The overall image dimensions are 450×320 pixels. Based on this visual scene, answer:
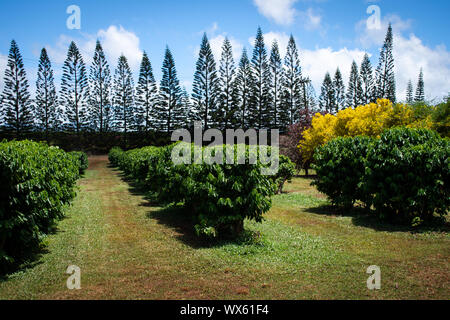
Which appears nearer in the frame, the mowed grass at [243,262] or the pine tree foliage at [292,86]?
the mowed grass at [243,262]

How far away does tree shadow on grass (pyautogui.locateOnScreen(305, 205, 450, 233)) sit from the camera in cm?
705

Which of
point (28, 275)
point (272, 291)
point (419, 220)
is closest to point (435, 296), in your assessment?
point (272, 291)

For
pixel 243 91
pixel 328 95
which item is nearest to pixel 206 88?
pixel 243 91

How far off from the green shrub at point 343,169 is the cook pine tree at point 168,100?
3749 centimetres

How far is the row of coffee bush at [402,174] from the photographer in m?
6.86

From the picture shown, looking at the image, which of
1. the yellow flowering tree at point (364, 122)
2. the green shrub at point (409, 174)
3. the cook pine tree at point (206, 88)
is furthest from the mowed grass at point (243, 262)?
the cook pine tree at point (206, 88)

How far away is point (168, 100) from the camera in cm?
4506

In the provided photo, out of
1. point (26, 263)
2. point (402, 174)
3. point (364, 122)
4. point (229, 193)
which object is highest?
point (364, 122)

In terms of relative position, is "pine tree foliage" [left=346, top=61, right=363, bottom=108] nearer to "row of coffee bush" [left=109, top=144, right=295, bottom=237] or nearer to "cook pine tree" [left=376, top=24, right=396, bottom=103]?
"cook pine tree" [left=376, top=24, right=396, bottom=103]

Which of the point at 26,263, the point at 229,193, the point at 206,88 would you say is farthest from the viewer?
the point at 206,88

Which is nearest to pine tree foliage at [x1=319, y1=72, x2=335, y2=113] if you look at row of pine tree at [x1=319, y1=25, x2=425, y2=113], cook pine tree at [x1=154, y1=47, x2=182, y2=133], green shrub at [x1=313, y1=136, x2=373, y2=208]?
row of pine tree at [x1=319, y1=25, x2=425, y2=113]

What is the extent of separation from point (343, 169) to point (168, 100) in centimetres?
3874

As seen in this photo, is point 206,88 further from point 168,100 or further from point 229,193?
point 229,193

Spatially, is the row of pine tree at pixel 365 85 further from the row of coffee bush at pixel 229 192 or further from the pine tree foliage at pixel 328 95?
the row of coffee bush at pixel 229 192
